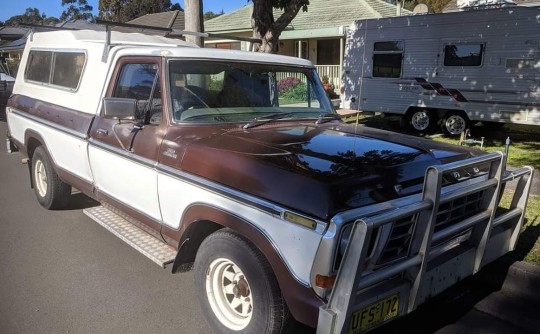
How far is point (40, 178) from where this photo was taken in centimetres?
594

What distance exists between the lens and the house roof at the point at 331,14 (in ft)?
63.7

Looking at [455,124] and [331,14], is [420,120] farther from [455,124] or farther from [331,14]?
[331,14]

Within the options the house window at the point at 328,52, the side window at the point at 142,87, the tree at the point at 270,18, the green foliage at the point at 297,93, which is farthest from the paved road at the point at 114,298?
the house window at the point at 328,52

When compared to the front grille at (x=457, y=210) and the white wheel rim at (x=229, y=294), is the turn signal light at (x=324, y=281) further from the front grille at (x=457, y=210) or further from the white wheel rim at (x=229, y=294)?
the front grille at (x=457, y=210)

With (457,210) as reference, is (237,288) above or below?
below

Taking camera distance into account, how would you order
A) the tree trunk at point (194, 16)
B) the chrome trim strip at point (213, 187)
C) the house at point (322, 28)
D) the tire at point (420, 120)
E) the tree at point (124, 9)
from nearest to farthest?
the chrome trim strip at point (213, 187) < the tree trunk at point (194, 16) < the tire at point (420, 120) < the house at point (322, 28) < the tree at point (124, 9)

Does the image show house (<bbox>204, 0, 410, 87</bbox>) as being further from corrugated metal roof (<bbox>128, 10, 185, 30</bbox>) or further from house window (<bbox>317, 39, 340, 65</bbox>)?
corrugated metal roof (<bbox>128, 10, 185, 30</bbox>)

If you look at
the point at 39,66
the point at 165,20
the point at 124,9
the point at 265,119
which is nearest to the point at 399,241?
the point at 265,119

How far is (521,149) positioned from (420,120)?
3.05 meters

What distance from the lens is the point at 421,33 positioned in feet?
38.6

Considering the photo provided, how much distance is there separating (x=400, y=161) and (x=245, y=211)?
105 centimetres

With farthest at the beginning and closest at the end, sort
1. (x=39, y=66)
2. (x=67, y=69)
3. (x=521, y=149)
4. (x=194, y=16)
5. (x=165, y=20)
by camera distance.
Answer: (x=165, y=20)
(x=521, y=149)
(x=194, y=16)
(x=39, y=66)
(x=67, y=69)

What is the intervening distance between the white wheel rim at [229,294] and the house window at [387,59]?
10.6 metres

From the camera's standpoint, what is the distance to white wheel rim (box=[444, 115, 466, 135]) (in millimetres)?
11594
